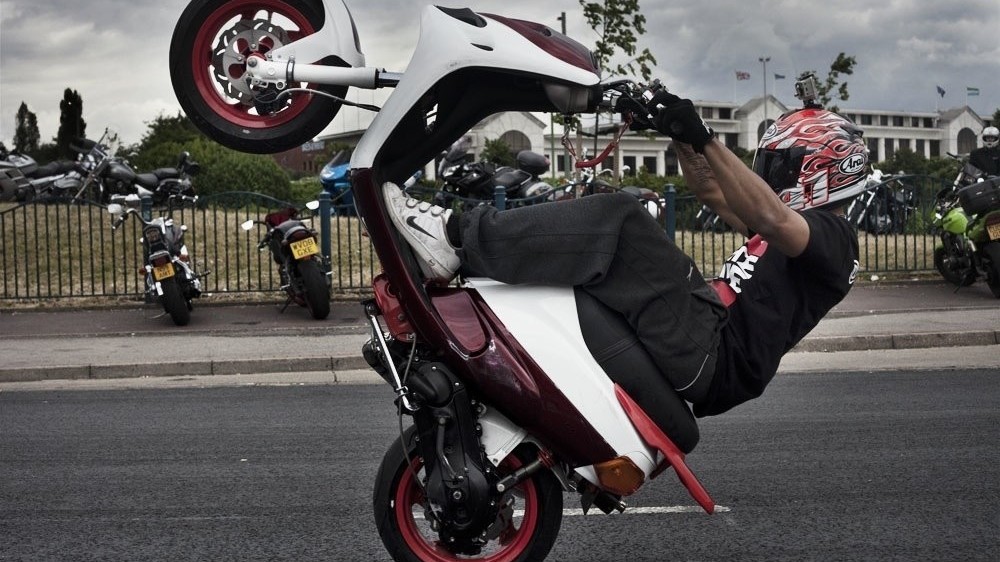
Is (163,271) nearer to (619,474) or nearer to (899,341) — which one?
(899,341)

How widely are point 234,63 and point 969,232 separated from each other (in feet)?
38.9

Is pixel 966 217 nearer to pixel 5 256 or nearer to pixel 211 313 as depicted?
pixel 211 313

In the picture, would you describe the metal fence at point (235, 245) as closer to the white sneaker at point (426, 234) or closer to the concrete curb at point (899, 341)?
the concrete curb at point (899, 341)

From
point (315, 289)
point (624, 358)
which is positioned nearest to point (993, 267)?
point (315, 289)

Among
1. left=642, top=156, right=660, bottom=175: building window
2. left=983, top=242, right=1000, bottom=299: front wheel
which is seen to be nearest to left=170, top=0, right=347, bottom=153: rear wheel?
left=983, top=242, right=1000, bottom=299: front wheel

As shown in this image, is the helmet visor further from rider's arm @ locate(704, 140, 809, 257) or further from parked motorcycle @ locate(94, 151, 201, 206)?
parked motorcycle @ locate(94, 151, 201, 206)

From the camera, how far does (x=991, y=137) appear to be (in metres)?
16.3

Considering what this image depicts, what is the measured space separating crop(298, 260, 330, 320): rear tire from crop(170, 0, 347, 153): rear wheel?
29.4 ft

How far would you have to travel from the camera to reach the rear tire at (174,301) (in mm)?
13219

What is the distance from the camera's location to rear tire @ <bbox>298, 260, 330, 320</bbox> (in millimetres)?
13312

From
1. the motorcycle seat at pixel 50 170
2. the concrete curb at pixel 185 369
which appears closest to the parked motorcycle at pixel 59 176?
the motorcycle seat at pixel 50 170

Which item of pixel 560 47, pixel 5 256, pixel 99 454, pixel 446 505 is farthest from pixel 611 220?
pixel 5 256

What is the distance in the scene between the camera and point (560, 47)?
3.76 meters

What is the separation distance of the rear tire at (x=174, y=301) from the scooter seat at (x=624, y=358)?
10.0 meters
